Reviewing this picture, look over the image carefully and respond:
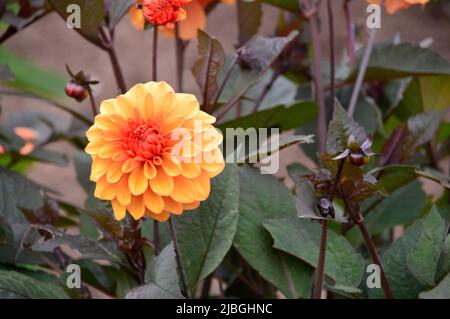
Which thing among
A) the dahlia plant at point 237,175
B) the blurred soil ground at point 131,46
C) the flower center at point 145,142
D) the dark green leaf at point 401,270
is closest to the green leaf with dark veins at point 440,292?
the dahlia plant at point 237,175

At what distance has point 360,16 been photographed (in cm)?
323

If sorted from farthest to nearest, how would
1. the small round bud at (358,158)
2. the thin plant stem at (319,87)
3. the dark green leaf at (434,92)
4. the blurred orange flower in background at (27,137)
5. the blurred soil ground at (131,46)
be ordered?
the blurred soil ground at (131,46) < the blurred orange flower in background at (27,137) < the dark green leaf at (434,92) < the thin plant stem at (319,87) < the small round bud at (358,158)

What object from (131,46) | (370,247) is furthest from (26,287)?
(131,46)

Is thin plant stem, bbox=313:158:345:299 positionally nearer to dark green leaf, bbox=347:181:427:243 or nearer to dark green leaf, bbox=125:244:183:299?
dark green leaf, bbox=125:244:183:299

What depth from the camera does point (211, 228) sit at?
2.53 ft

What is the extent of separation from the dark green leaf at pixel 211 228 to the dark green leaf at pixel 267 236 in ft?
0.10

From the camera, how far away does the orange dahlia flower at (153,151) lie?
64cm

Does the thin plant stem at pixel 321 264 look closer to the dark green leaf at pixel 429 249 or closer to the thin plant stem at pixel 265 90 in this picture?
the dark green leaf at pixel 429 249

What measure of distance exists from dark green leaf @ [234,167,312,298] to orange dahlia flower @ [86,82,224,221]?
148 mm

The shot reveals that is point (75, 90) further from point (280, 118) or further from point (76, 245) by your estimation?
point (280, 118)

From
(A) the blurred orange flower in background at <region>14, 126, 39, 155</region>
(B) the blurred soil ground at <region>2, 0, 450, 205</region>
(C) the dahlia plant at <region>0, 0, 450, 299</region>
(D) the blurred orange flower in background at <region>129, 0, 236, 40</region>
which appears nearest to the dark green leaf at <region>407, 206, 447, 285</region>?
(C) the dahlia plant at <region>0, 0, 450, 299</region>

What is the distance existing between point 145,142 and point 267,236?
0.19 metres

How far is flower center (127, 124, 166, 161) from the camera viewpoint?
0.65 m

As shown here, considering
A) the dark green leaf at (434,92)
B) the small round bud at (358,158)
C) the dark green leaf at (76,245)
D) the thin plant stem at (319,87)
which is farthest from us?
the dark green leaf at (434,92)
